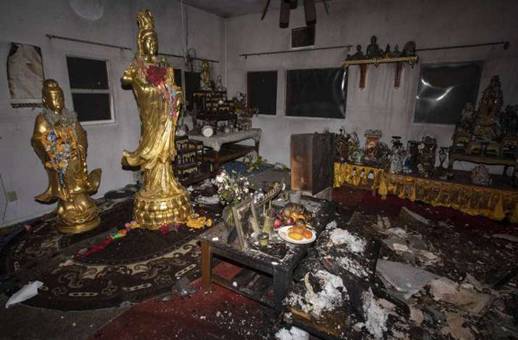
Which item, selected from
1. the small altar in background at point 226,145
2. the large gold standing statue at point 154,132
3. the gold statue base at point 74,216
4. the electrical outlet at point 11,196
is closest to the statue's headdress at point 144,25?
the large gold standing statue at point 154,132

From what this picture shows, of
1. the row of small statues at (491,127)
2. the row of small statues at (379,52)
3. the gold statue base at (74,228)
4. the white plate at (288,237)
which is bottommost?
the gold statue base at (74,228)

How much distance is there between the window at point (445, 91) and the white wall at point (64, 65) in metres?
5.66

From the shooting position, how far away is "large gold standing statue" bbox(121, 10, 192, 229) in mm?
3699

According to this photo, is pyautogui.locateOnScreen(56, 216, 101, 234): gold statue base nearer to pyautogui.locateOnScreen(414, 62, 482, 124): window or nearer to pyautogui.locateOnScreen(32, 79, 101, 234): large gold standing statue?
pyautogui.locateOnScreen(32, 79, 101, 234): large gold standing statue

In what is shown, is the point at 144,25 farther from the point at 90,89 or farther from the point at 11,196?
the point at 11,196

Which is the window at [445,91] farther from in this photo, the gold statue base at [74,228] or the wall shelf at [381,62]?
the gold statue base at [74,228]

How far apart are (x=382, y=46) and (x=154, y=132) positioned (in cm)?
513

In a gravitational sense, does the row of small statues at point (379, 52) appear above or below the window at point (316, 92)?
above

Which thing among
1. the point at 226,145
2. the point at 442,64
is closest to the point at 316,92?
the point at 442,64

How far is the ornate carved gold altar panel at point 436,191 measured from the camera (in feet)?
14.4

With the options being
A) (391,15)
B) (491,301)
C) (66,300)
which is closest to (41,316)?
(66,300)

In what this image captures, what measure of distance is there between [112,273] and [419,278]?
3509 mm

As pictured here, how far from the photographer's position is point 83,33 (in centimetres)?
469

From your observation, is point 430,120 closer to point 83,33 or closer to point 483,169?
point 483,169
